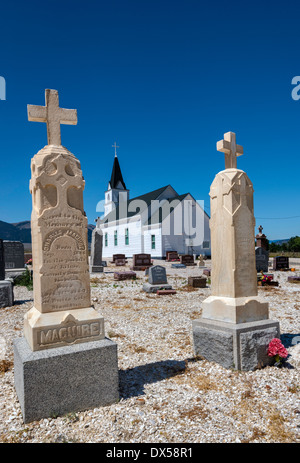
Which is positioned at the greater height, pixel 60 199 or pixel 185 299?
pixel 60 199

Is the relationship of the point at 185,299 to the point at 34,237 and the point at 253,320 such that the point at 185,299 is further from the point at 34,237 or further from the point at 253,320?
the point at 34,237

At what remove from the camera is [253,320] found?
426 centimetres

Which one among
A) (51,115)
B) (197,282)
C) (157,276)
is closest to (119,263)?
(197,282)

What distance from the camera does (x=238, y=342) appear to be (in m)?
3.92

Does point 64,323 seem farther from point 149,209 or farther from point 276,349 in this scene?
point 149,209

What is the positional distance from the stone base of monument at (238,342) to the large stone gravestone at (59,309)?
1.59 m

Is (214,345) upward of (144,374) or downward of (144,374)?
upward

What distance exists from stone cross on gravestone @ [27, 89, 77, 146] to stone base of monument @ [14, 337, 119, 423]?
2.35m

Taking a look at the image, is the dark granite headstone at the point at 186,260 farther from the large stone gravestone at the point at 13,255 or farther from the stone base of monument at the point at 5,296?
the stone base of monument at the point at 5,296

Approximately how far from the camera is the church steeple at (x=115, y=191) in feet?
142

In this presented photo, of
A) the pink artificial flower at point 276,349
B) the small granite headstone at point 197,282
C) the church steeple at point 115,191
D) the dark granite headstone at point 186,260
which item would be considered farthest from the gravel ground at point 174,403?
the church steeple at point 115,191

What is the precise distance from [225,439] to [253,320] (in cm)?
193

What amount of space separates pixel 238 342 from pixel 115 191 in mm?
40739

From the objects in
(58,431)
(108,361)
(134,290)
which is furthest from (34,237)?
(134,290)
